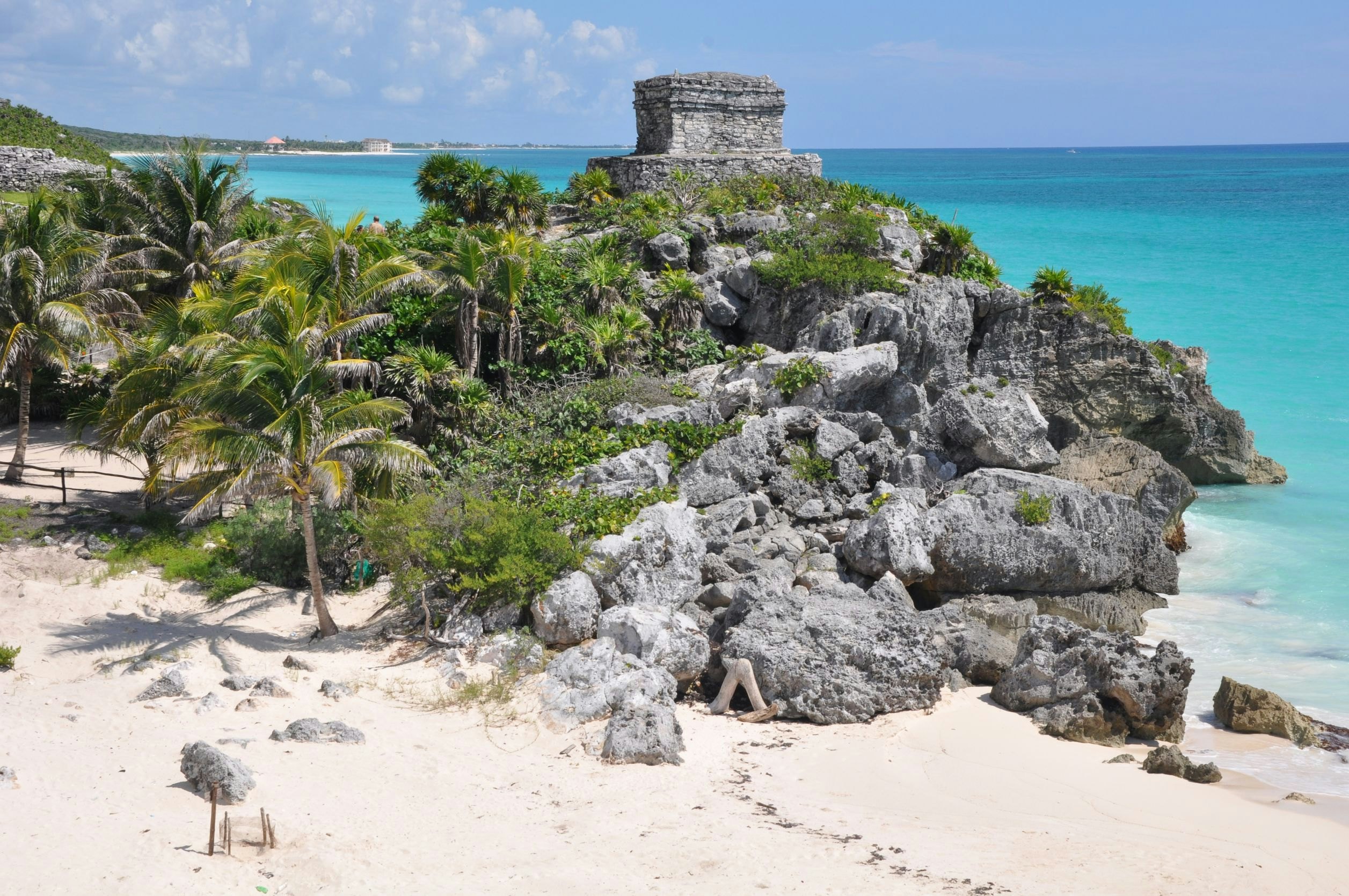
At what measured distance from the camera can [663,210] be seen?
2261 cm

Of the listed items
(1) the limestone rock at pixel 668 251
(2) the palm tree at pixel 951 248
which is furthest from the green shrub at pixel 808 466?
(2) the palm tree at pixel 951 248

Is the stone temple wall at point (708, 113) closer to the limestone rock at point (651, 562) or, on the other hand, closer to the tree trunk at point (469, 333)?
the tree trunk at point (469, 333)

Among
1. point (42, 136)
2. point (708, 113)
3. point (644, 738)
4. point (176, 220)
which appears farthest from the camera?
point (42, 136)

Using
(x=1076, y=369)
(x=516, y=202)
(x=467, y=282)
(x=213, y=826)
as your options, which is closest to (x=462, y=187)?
(x=516, y=202)

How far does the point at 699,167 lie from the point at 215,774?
19.6m

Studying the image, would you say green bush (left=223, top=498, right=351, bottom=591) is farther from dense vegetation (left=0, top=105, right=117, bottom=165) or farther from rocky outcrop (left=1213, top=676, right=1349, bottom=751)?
dense vegetation (left=0, top=105, right=117, bottom=165)

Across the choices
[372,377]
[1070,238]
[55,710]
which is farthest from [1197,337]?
[55,710]

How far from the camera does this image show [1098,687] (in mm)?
11086

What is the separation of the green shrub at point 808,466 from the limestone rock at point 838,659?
13.6 feet

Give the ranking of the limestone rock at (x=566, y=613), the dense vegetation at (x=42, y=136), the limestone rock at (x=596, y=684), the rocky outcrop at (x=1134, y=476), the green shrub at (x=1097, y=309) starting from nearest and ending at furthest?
the limestone rock at (x=596, y=684), the limestone rock at (x=566, y=613), the rocky outcrop at (x=1134, y=476), the green shrub at (x=1097, y=309), the dense vegetation at (x=42, y=136)

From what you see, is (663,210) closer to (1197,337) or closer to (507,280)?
(507,280)

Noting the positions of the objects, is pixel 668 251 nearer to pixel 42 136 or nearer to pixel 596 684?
pixel 596 684

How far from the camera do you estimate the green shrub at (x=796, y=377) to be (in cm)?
1716

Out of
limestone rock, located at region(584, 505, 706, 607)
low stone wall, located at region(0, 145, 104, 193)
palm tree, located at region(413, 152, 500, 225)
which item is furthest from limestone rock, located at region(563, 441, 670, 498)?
low stone wall, located at region(0, 145, 104, 193)
